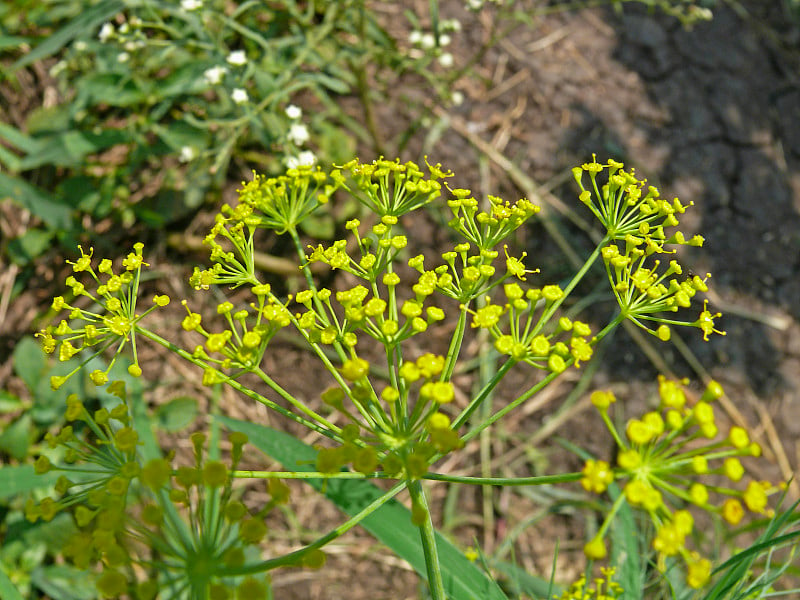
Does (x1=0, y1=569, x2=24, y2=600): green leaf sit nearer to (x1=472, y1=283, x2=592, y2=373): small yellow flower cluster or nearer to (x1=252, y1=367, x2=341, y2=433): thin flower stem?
(x1=252, y1=367, x2=341, y2=433): thin flower stem

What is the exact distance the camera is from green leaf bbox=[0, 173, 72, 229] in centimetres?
303

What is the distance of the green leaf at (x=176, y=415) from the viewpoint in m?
2.86

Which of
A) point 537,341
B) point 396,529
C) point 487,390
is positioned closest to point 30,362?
point 396,529

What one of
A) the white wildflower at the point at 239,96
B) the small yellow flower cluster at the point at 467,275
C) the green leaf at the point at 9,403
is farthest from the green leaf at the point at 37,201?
the small yellow flower cluster at the point at 467,275

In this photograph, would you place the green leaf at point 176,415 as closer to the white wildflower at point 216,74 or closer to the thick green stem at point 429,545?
the white wildflower at point 216,74

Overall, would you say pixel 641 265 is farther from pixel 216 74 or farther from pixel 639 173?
pixel 639 173

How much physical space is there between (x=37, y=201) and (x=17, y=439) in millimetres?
1147

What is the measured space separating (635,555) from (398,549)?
87cm

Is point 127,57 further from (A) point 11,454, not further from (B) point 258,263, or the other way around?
(A) point 11,454

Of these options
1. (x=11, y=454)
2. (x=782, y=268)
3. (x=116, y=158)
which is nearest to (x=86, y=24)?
(x=116, y=158)

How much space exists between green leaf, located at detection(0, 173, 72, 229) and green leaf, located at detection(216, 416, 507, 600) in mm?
1806

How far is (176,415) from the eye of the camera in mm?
2883

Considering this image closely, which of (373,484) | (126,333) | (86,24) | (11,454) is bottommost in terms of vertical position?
(11,454)

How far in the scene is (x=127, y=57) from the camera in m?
2.82
